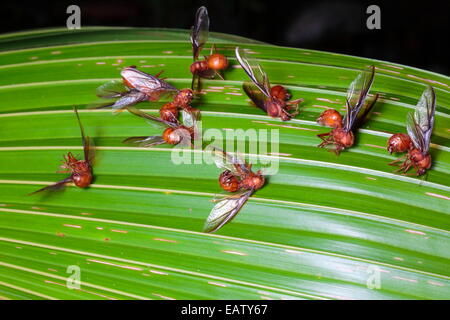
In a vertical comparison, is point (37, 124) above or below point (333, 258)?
above

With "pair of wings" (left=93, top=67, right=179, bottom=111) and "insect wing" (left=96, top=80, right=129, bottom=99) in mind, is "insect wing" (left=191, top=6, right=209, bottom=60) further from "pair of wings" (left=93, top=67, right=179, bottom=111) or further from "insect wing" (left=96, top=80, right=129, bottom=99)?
"insect wing" (left=96, top=80, right=129, bottom=99)

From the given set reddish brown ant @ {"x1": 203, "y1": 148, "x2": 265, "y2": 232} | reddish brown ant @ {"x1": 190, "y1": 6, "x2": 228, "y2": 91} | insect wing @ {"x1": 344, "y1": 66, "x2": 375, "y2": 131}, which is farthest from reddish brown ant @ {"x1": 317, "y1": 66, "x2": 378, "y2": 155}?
reddish brown ant @ {"x1": 190, "y1": 6, "x2": 228, "y2": 91}

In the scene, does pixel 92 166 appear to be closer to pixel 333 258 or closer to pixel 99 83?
pixel 99 83

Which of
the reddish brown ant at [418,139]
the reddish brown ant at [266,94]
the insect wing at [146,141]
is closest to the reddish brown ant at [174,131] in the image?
the insect wing at [146,141]

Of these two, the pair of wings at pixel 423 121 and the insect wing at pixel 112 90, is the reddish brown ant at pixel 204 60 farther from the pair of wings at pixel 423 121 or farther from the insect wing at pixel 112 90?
the pair of wings at pixel 423 121

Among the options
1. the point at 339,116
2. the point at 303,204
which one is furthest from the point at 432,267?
the point at 339,116

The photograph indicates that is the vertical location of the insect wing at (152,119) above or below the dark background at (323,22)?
below
